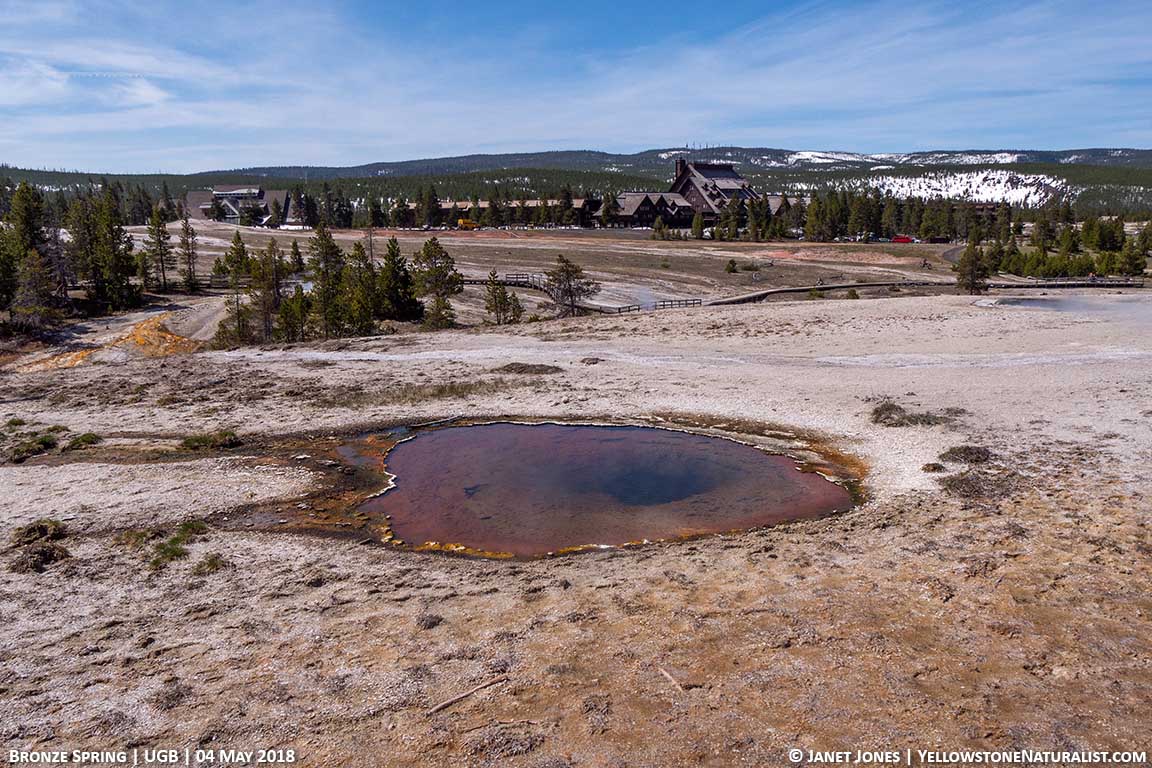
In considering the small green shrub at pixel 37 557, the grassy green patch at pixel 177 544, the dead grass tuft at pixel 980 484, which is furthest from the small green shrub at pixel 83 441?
the dead grass tuft at pixel 980 484

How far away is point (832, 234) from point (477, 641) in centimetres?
12218

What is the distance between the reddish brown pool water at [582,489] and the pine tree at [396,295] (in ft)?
103

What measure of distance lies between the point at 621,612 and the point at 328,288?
42619 millimetres

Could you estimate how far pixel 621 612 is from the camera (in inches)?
503

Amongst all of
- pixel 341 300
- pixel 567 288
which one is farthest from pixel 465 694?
pixel 567 288

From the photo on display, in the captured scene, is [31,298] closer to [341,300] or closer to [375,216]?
[341,300]

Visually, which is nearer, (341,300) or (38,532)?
(38,532)

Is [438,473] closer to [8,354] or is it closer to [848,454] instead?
[848,454]

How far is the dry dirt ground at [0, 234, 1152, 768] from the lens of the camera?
9602 mm

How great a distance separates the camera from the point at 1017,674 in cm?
1030

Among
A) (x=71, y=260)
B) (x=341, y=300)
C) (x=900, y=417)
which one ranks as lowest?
(x=900, y=417)

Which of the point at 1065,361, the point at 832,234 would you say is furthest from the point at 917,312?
the point at 832,234

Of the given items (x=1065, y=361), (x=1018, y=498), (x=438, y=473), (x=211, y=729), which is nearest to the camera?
(x=211, y=729)

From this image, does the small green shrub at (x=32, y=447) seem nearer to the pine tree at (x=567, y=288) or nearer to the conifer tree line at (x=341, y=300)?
the conifer tree line at (x=341, y=300)
